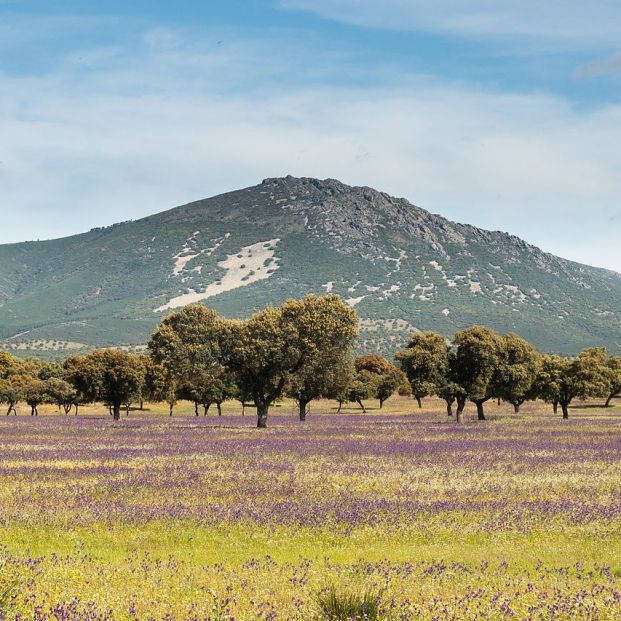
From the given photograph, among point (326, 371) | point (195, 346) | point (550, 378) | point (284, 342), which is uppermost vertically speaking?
point (284, 342)

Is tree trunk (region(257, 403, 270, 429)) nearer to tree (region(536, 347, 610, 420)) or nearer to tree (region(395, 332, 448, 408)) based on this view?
tree (region(395, 332, 448, 408))

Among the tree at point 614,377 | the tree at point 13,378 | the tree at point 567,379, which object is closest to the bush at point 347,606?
Result: the tree at point 567,379

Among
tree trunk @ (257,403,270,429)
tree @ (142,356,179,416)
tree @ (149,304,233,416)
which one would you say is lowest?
tree trunk @ (257,403,270,429)

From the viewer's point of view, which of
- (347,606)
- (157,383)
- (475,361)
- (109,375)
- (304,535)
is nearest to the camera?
(347,606)

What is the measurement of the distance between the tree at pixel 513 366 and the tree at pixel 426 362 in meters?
5.48

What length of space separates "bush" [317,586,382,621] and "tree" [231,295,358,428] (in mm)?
53661

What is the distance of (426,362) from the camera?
7669cm

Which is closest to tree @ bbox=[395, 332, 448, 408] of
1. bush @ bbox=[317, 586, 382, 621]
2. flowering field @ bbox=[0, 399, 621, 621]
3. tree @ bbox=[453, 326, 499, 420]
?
tree @ bbox=[453, 326, 499, 420]

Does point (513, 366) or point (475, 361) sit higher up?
point (475, 361)

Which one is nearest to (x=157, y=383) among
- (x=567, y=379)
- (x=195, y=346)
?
(x=195, y=346)

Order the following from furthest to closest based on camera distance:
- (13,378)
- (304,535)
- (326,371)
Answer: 1. (13,378)
2. (326,371)
3. (304,535)

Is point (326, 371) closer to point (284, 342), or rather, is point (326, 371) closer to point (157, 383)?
point (284, 342)

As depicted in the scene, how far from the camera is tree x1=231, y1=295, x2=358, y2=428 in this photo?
65.6 meters

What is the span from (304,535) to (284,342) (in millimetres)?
47196
